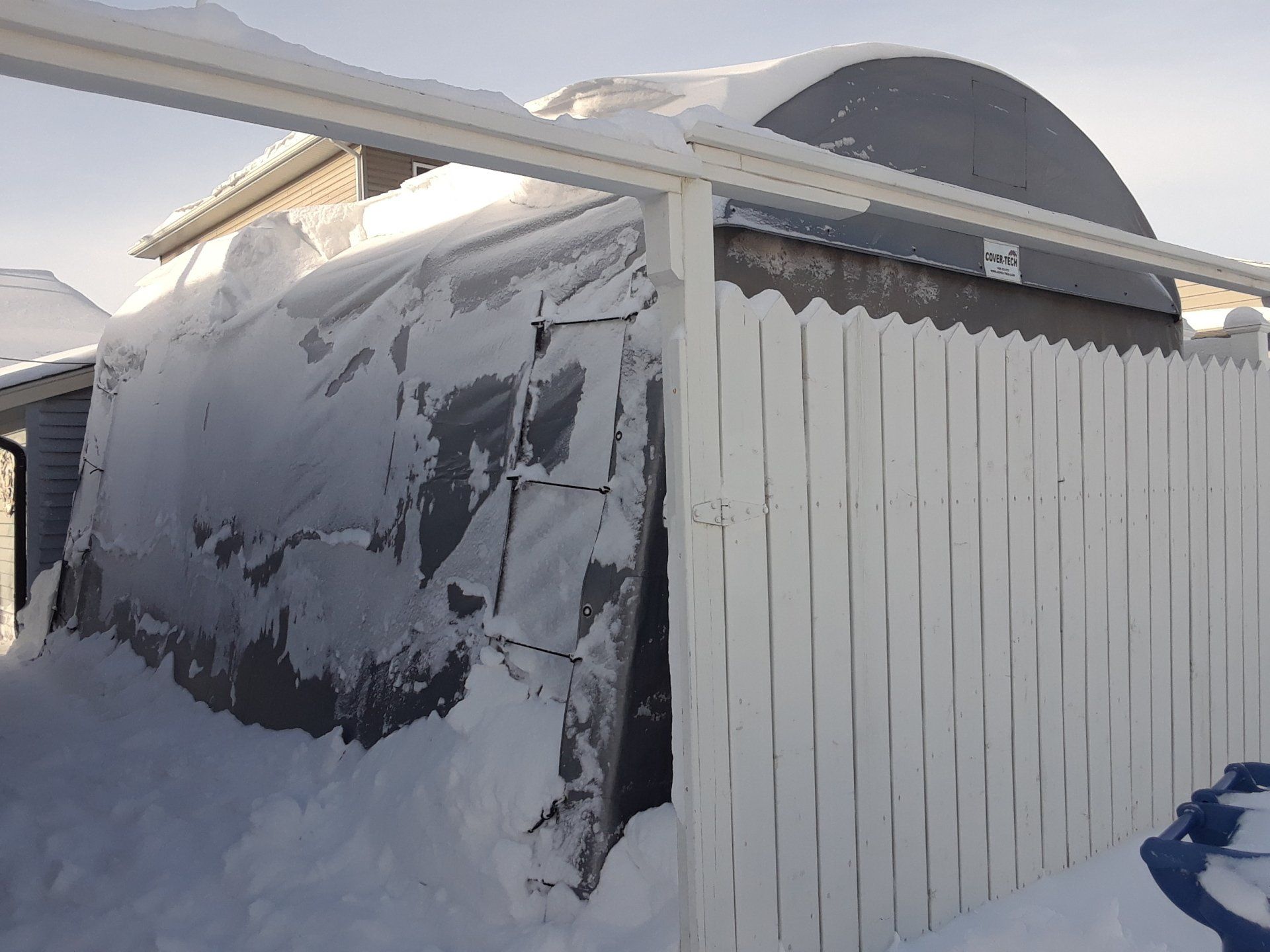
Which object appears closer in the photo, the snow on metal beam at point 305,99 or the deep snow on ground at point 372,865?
the snow on metal beam at point 305,99

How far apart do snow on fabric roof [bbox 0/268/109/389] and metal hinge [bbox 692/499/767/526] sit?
754 inches

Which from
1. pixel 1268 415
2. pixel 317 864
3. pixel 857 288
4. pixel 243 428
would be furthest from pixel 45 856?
pixel 1268 415

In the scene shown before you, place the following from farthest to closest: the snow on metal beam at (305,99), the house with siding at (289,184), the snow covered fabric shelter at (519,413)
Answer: the house with siding at (289,184), the snow covered fabric shelter at (519,413), the snow on metal beam at (305,99)

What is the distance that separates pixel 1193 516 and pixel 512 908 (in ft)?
11.1

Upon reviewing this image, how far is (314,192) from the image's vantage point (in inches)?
475

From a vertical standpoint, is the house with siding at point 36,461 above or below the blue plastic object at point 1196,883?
above

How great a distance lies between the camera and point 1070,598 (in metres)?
3.86

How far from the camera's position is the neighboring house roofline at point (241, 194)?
11344 mm

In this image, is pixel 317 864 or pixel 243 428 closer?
pixel 317 864

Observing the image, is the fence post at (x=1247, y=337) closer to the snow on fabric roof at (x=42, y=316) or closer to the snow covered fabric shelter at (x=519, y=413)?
the snow covered fabric shelter at (x=519, y=413)

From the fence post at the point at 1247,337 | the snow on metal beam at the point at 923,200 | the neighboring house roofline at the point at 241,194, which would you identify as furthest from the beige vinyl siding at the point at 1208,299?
the neighboring house roofline at the point at 241,194

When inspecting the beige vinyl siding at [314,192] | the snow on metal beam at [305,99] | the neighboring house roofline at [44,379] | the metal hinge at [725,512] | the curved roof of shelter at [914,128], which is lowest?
the metal hinge at [725,512]

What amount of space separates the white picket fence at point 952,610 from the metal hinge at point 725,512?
15 mm

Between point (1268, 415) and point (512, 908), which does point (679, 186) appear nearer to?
point (512, 908)
